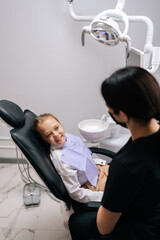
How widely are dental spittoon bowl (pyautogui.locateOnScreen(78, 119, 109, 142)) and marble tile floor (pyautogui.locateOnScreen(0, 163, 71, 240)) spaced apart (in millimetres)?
726

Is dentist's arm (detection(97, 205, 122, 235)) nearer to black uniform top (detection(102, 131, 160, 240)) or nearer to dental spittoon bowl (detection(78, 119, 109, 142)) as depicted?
black uniform top (detection(102, 131, 160, 240))

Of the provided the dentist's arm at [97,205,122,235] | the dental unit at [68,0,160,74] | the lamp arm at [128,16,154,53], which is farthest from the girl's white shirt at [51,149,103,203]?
the lamp arm at [128,16,154,53]

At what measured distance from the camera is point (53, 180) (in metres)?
1.15

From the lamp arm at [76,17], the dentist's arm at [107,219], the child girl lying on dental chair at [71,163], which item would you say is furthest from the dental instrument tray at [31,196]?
the lamp arm at [76,17]

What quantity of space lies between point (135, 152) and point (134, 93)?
7.7 inches

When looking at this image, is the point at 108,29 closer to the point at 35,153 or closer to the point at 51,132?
the point at 51,132

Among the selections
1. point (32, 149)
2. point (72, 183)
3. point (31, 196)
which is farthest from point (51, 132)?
point (31, 196)

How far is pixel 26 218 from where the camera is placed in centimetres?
175

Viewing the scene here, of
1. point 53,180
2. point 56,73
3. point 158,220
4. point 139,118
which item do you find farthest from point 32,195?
point 139,118

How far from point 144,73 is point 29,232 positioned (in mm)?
1494

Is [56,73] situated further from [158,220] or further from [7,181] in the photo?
[158,220]

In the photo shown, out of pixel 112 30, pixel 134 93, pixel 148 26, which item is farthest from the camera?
pixel 148 26

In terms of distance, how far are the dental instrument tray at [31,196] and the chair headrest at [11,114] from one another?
2.87ft

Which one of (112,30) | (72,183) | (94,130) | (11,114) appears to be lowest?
(72,183)
